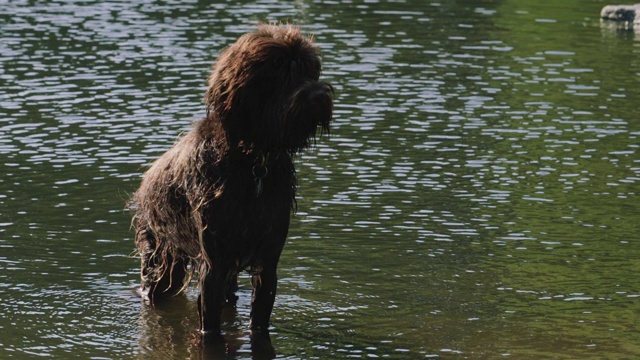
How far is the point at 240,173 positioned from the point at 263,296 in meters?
1.22

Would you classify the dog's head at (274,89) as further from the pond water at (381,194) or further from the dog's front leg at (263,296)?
the dog's front leg at (263,296)

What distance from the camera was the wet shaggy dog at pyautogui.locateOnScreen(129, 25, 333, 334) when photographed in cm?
933

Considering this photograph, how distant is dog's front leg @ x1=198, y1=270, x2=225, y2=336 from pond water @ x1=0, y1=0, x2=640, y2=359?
0.68 ft

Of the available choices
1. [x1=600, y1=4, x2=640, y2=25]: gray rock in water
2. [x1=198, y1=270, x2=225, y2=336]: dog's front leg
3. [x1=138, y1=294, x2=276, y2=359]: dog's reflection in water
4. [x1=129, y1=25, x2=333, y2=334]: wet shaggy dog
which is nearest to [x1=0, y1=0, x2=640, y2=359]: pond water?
[x1=138, y1=294, x2=276, y2=359]: dog's reflection in water

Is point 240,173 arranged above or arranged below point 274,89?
below

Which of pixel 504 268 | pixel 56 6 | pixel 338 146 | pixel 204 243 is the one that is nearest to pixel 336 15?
pixel 56 6

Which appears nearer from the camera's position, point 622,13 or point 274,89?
point 274,89

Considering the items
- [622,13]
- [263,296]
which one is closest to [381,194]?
[263,296]

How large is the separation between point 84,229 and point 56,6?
18604 mm

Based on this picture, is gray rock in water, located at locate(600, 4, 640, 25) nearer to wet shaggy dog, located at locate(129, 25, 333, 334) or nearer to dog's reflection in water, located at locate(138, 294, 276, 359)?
dog's reflection in water, located at locate(138, 294, 276, 359)

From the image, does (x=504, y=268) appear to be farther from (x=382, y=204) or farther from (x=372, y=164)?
(x=372, y=164)

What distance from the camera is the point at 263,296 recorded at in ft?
35.3

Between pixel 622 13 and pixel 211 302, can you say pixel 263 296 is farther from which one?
pixel 622 13

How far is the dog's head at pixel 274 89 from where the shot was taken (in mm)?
9180
